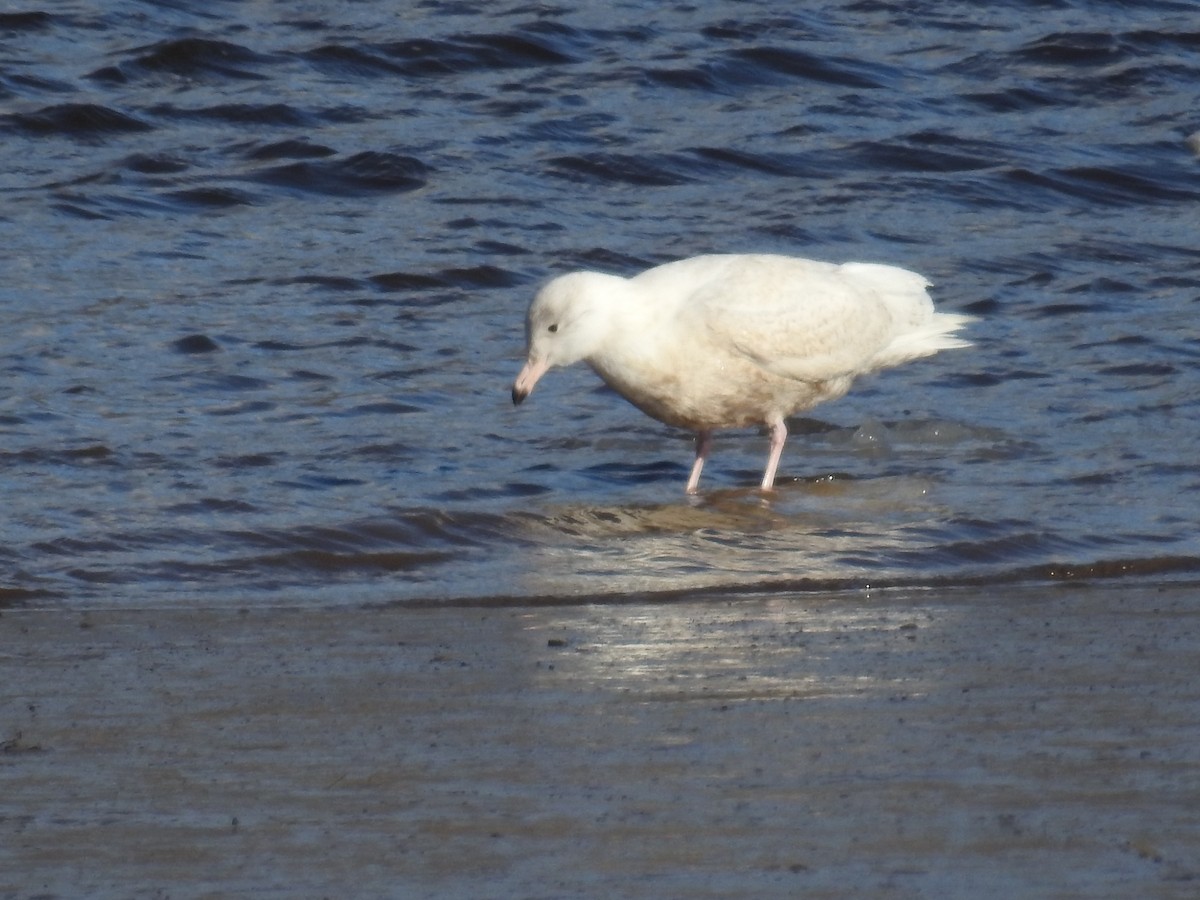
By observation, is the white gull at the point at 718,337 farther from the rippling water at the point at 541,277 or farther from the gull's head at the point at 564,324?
the rippling water at the point at 541,277

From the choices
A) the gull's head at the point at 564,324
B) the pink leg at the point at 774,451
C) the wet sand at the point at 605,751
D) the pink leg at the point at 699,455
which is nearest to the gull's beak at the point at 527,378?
the gull's head at the point at 564,324

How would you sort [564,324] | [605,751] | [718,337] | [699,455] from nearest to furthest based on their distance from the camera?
[605,751]
[564,324]
[718,337]
[699,455]

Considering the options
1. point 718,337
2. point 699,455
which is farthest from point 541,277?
point 718,337

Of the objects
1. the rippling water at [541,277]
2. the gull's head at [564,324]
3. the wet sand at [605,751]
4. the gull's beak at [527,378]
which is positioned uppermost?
the wet sand at [605,751]

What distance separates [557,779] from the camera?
11.7 feet

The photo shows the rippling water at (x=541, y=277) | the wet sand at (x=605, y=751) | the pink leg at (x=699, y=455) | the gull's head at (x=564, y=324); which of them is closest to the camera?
the wet sand at (x=605, y=751)

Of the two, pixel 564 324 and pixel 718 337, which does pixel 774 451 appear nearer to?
pixel 718 337

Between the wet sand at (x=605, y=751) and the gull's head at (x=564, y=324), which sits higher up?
the wet sand at (x=605, y=751)

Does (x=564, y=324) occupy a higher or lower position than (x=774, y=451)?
higher

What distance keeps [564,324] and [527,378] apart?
8.0 inches

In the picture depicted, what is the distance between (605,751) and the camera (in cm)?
370

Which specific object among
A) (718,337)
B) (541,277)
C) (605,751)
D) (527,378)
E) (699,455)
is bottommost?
(541,277)

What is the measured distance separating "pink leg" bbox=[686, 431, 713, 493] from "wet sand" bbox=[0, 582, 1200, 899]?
1.82m

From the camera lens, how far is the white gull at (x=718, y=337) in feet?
21.7
